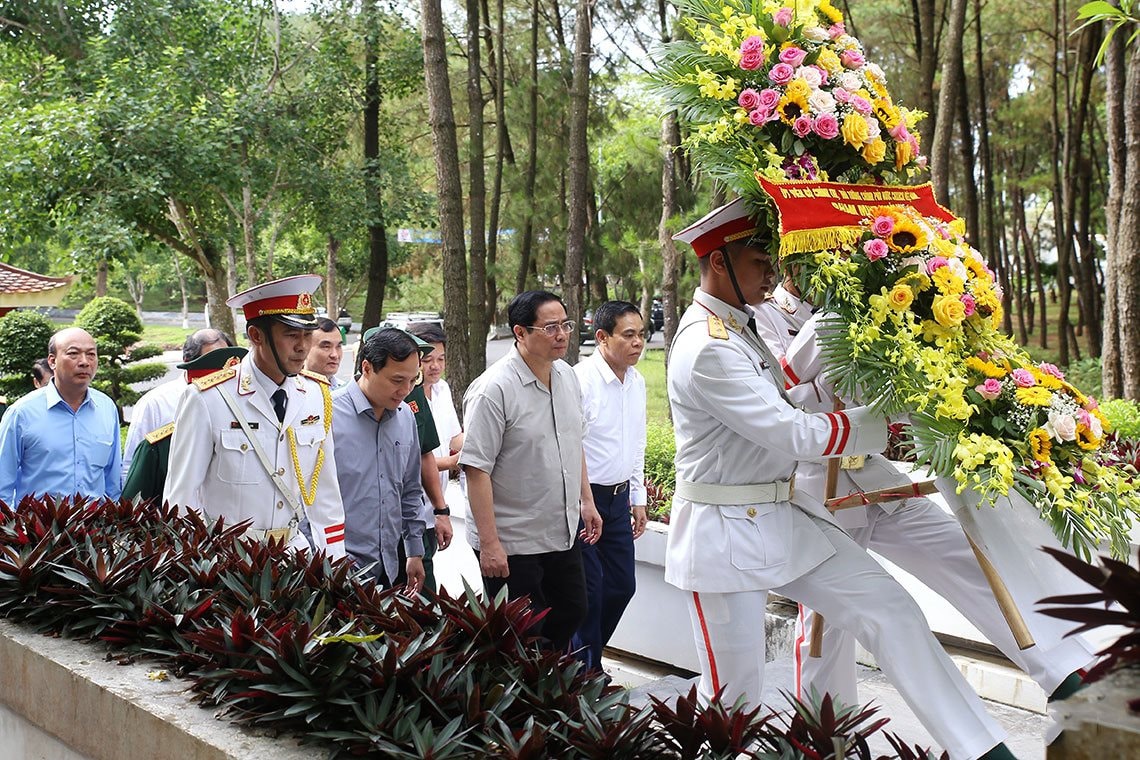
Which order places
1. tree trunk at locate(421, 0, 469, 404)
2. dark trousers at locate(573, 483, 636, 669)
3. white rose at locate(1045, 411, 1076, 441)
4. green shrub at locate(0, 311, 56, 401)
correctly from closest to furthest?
white rose at locate(1045, 411, 1076, 441) < dark trousers at locate(573, 483, 636, 669) < tree trunk at locate(421, 0, 469, 404) < green shrub at locate(0, 311, 56, 401)

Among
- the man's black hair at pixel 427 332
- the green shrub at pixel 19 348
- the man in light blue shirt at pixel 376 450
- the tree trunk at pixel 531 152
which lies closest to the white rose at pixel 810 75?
the man in light blue shirt at pixel 376 450

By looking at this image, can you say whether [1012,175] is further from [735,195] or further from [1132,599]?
[1132,599]

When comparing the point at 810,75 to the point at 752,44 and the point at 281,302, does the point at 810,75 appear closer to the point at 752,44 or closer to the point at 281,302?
the point at 752,44

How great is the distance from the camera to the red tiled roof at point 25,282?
17.1 metres

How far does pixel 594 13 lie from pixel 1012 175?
50.2ft

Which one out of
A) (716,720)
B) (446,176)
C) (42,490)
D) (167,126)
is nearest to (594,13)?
(167,126)

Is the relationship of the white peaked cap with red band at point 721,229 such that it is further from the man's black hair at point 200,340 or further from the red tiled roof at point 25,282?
the red tiled roof at point 25,282

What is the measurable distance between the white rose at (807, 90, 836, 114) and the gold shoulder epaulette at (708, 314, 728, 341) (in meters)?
0.79

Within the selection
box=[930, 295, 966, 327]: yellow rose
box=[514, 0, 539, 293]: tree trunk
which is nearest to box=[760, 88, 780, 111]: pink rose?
box=[930, 295, 966, 327]: yellow rose

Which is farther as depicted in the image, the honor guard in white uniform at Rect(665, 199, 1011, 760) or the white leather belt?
the white leather belt

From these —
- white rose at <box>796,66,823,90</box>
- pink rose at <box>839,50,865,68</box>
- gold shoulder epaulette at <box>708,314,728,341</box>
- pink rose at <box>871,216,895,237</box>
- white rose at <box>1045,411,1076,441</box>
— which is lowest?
white rose at <box>1045,411,1076,441</box>

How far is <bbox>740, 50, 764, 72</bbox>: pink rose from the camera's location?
158 inches

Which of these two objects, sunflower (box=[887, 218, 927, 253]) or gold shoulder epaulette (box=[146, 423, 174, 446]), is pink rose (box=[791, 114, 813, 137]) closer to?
sunflower (box=[887, 218, 927, 253])

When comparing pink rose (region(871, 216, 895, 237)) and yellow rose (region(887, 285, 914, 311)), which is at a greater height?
pink rose (region(871, 216, 895, 237))
